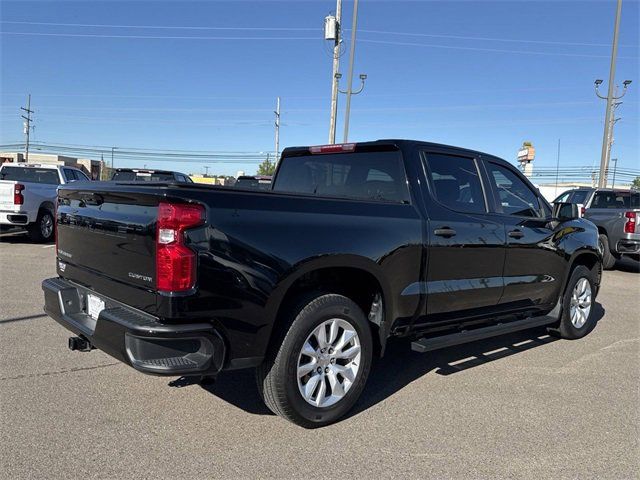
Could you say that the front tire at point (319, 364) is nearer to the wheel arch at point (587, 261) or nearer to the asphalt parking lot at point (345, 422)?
the asphalt parking lot at point (345, 422)

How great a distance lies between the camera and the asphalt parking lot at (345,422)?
3.00 metres

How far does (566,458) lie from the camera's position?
323 cm

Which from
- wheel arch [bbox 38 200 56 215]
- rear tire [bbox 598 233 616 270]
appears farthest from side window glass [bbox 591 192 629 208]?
wheel arch [bbox 38 200 56 215]

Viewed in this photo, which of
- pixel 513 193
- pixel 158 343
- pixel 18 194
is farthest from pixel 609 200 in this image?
pixel 18 194

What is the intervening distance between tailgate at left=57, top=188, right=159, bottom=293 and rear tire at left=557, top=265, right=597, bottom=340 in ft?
14.9

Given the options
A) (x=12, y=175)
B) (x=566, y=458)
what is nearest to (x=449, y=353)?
(x=566, y=458)

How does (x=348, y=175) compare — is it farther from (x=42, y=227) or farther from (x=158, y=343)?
(x=42, y=227)

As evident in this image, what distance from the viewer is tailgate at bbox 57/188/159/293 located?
2.98 meters

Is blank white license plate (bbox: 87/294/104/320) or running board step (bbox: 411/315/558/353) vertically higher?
blank white license plate (bbox: 87/294/104/320)

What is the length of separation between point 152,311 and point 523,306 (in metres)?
3.66

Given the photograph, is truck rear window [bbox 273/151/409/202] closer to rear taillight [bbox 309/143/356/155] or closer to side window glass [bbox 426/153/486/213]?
rear taillight [bbox 309/143/356/155]

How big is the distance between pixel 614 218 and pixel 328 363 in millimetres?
10213

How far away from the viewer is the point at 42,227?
12492 mm

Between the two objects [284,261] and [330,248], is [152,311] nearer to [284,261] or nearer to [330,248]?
[284,261]
